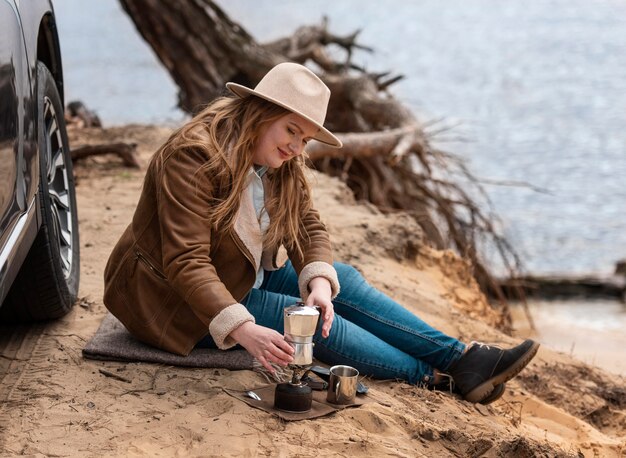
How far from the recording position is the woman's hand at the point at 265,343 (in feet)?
9.98

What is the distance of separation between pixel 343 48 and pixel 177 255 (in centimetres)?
692

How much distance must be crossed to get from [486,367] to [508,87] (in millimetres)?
11726

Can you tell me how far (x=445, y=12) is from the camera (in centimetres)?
2058

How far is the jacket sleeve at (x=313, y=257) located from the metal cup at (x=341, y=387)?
1.04ft

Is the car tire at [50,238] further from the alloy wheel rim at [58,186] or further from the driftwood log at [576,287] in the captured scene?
the driftwood log at [576,287]

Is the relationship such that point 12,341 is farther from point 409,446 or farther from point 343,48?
point 343,48

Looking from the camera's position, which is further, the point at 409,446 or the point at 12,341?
the point at 12,341

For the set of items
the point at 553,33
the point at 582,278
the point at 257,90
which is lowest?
the point at 582,278

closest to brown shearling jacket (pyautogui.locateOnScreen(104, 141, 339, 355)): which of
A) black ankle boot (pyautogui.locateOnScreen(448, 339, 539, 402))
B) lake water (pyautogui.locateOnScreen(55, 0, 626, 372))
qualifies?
black ankle boot (pyautogui.locateOnScreen(448, 339, 539, 402))

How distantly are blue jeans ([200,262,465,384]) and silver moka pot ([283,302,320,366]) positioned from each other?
536mm

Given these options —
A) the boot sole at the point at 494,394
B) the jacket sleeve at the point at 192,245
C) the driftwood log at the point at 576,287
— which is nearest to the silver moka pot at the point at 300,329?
the jacket sleeve at the point at 192,245

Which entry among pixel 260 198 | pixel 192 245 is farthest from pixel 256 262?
pixel 192 245

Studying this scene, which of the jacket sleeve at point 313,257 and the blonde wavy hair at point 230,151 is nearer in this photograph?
the blonde wavy hair at point 230,151

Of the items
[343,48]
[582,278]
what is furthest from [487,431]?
[343,48]
